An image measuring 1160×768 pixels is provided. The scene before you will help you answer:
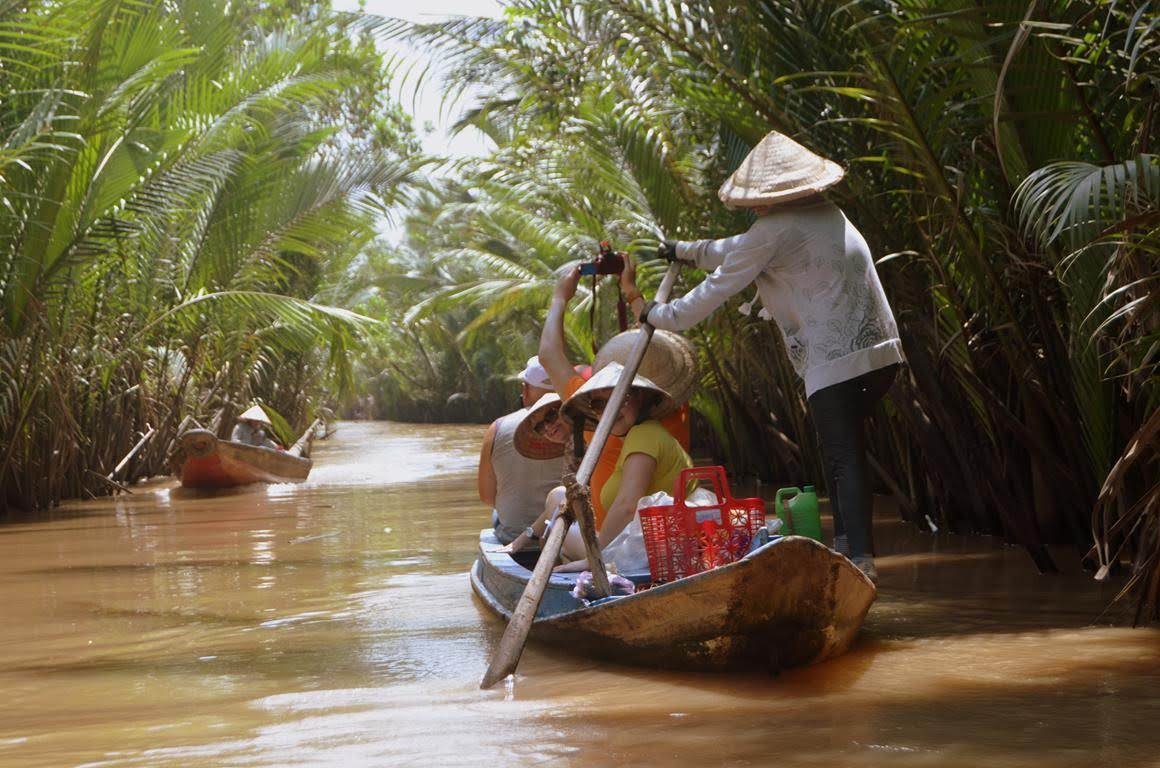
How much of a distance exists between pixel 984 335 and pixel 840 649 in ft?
7.57

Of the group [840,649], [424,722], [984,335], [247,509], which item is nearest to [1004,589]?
[984,335]

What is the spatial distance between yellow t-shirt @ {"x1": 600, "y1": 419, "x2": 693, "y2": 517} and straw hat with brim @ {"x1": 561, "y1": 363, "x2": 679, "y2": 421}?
0.06 metres

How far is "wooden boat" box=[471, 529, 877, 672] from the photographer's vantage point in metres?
4.07

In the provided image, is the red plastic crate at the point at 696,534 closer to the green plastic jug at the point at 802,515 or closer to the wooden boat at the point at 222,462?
the green plastic jug at the point at 802,515

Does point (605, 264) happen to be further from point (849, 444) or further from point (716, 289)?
point (849, 444)

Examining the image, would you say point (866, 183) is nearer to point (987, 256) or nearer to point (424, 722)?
point (987, 256)

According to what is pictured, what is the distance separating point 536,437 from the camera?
6.04m

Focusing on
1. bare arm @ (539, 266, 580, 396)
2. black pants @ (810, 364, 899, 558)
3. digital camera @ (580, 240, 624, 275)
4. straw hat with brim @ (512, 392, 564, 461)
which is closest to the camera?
black pants @ (810, 364, 899, 558)

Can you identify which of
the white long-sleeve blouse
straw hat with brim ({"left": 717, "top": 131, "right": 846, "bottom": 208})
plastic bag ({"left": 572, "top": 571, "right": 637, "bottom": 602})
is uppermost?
straw hat with brim ({"left": 717, "top": 131, "right": 846, "bottom": 208})

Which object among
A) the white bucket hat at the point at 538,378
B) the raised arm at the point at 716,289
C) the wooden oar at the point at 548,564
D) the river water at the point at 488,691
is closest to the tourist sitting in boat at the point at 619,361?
the raised arm at the point at 716,289

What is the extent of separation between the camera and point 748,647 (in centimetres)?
431

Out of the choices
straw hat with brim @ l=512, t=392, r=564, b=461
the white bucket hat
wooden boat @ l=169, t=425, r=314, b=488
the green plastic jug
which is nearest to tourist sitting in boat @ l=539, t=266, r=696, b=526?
straw hat with brim @ l=512, t=392, r=564, b=461

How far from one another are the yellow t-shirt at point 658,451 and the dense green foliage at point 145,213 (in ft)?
17.0

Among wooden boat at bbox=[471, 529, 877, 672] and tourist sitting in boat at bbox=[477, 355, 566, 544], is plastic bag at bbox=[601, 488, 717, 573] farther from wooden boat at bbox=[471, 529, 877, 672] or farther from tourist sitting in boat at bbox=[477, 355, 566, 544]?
tourist sitting in boat at bbox=[477, 355, 566, 544]
